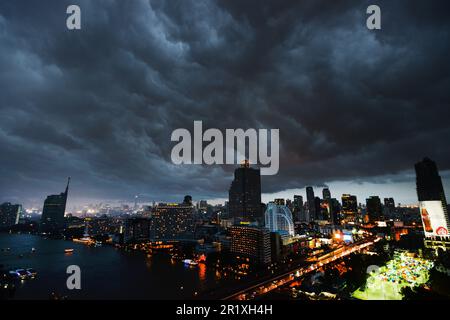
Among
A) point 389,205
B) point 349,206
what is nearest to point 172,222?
point 349,206

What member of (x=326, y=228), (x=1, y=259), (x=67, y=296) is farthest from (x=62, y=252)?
(x=326, y=228)

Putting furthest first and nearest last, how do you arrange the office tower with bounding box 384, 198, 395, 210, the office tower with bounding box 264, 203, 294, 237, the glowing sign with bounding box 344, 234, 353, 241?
the office tower with bounding box 384, 198, 395, 210, the office tower with bounding box 264, 203, 294, 237, the glowing sign with bounding box 344, 234, 353, 241

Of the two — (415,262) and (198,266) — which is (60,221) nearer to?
(198,266)

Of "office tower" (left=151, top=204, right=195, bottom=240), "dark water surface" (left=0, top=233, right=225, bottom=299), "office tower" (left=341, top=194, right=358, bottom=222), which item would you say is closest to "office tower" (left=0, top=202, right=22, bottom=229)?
"dark water surface" (left=0, top=233, right=225, bottom=299)

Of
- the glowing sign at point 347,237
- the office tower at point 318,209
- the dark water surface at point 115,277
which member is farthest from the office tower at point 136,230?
the office tower at point 318,209

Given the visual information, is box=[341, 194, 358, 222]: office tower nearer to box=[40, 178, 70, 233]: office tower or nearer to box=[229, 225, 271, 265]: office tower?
box=[229, 225, 271, 265]: office tower

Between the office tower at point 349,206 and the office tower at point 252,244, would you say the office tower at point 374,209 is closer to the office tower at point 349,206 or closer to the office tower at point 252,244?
the office tower at point 349,206
